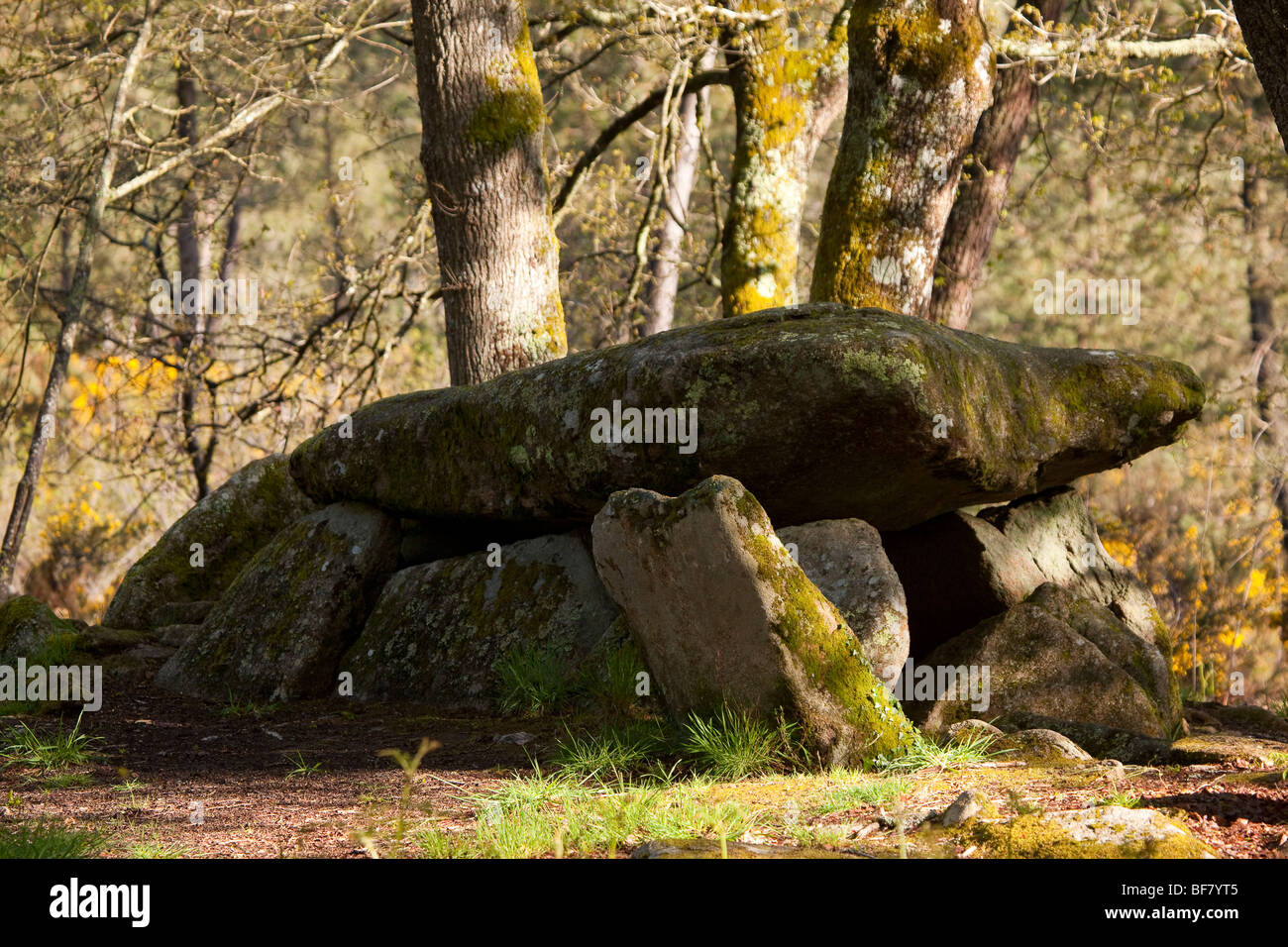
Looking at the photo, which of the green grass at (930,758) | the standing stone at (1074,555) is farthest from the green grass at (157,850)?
the standing stone at (1074,555)

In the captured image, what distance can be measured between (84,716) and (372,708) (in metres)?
1.50

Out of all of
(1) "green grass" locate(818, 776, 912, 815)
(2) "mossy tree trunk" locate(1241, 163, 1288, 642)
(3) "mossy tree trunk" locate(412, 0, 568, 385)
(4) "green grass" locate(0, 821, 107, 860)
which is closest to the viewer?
(4) "green grass" locate(0, 821, 107, 860)

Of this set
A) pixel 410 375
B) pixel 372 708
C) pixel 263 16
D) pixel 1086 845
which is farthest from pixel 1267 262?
pixel 1086 845

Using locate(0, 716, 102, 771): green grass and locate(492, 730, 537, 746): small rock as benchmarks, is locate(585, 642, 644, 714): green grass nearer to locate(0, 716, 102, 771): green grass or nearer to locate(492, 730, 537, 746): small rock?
locate(492, 730, 537, 746): small rock

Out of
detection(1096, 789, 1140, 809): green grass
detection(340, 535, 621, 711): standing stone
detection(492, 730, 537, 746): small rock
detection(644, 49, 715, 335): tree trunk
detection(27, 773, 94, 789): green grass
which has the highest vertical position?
detection(644, 49, 715, 335): tree trunk

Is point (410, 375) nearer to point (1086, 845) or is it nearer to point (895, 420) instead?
point (895, 420)

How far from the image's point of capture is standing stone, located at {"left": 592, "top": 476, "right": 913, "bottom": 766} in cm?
461

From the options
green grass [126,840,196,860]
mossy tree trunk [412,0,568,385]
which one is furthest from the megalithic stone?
green grass [126,840,196,860]

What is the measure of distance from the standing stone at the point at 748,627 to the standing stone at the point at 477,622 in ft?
5.22

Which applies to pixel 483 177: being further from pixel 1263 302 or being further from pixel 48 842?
pixel 1263 302

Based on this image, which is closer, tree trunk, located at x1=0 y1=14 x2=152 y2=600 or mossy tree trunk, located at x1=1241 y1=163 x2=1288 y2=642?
tree trunk, located at x1=0 y1=14 x2=152 y2=600

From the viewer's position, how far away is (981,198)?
9.91m

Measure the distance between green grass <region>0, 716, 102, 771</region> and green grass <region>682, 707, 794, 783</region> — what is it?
279cm

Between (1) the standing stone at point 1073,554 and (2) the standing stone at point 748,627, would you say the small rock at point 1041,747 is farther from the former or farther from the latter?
(1) the standing stone at point 1073,554
